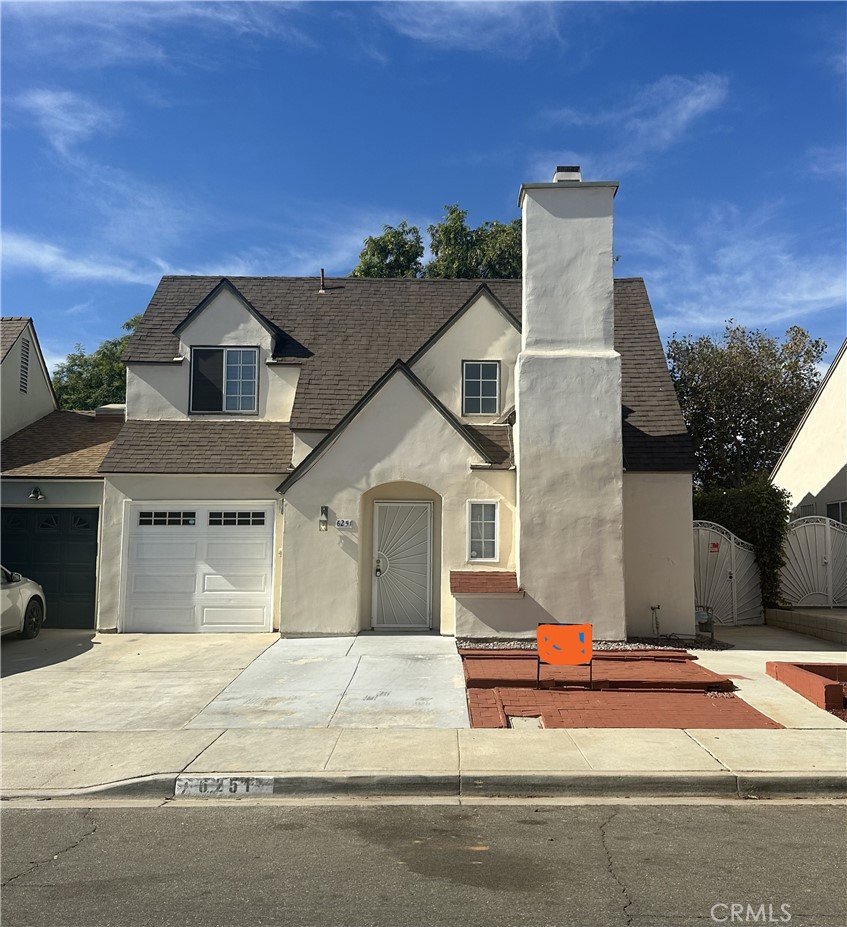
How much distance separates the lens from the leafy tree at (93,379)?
105 feet

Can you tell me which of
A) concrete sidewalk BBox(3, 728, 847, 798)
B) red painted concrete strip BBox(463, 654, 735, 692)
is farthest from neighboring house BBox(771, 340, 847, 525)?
concrete sidewalk BBox(3, 728, 847, 798)

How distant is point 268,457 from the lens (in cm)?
1463

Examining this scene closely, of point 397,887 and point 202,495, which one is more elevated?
point 202,495

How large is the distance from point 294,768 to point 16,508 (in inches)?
413

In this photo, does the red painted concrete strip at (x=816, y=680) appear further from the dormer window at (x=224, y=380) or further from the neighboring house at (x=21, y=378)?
the neighboring house at (x=21, y=378)

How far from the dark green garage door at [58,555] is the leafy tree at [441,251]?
19933mm

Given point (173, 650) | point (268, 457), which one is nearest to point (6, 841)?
point (173, 650)

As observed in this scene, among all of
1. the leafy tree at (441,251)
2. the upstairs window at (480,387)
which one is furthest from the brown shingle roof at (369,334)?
the leafy tree at (441,251)

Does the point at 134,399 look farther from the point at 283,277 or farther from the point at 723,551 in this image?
the point at 723,551

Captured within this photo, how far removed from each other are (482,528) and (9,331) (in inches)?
457

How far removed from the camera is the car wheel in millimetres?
13328

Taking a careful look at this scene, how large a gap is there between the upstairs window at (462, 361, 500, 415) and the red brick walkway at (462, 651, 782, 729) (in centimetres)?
542

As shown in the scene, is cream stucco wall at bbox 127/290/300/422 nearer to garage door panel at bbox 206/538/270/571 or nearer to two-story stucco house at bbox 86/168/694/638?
two-story stucco house at bbox 86/168/694/638

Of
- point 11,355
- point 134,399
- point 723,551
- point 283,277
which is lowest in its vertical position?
point 723,551
